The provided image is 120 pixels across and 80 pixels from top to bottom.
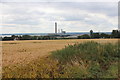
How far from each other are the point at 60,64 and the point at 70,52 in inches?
67.2

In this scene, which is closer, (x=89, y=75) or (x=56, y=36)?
(x=89, y=75)

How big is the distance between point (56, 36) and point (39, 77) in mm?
27557

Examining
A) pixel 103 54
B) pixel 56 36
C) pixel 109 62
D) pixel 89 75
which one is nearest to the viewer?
pixel 89 75

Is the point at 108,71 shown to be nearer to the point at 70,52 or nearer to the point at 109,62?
the point at 109,62

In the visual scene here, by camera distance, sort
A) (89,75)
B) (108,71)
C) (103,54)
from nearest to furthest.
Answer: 1. (89,75)
2. (108,71)
3. (103,54)

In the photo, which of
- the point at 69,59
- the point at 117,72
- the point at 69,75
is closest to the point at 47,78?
the point at 69,75

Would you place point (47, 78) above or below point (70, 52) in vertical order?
below

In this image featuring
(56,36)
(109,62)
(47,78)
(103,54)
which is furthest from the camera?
(56,36)

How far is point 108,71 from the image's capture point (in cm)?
800

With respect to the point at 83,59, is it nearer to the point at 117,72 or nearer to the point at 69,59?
the point at 69,59

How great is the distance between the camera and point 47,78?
277 inches

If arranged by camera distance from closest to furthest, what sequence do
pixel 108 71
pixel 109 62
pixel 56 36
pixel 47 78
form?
pixel 47 78 → pixel 108 71 → pixel 109 62 → pixel 56 36

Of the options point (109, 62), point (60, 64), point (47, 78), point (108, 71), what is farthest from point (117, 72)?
point (47, 78)

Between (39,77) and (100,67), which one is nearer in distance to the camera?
(39,77)
